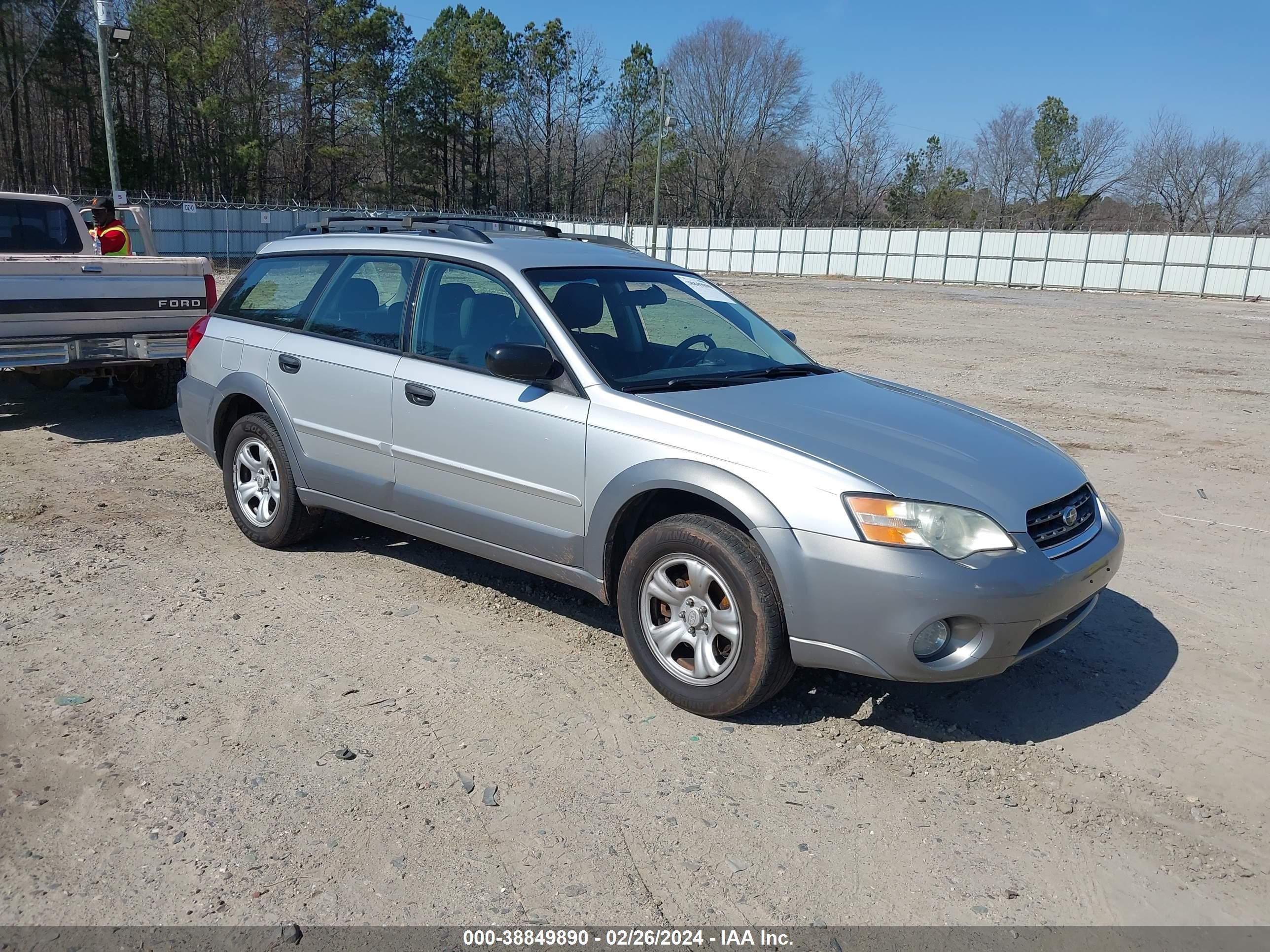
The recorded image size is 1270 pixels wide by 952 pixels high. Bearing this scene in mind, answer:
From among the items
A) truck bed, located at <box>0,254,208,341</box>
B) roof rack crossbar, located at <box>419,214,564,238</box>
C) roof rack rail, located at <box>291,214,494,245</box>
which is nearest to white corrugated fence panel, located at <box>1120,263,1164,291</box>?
truck bed, located at <box>0,254,208,341</box>

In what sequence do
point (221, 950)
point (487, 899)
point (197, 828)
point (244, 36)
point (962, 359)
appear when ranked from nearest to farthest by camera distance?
point (221, 950), point (487, 899), point (197, 828), point (962, 359), point (244, 36)

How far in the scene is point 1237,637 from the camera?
479 centimetres

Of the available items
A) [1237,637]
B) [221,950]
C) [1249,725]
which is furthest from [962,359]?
[221,950]

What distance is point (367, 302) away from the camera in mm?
5203

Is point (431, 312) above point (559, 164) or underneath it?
underneath

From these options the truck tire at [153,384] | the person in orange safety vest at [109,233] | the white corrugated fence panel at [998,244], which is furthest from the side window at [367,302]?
the white corrugated fence panel at [998,244]

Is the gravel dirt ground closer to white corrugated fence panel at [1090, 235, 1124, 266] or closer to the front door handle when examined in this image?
the front door handle

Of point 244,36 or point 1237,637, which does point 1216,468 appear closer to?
point 1237,637

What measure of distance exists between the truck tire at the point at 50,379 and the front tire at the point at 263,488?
373cm

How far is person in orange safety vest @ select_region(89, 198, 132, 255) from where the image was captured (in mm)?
11711

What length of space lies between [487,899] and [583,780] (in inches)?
26.9

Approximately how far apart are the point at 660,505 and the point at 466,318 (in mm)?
1424

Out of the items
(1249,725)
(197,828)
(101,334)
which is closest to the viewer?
(197,828)

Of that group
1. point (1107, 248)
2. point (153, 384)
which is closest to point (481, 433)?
point (153, 384)
